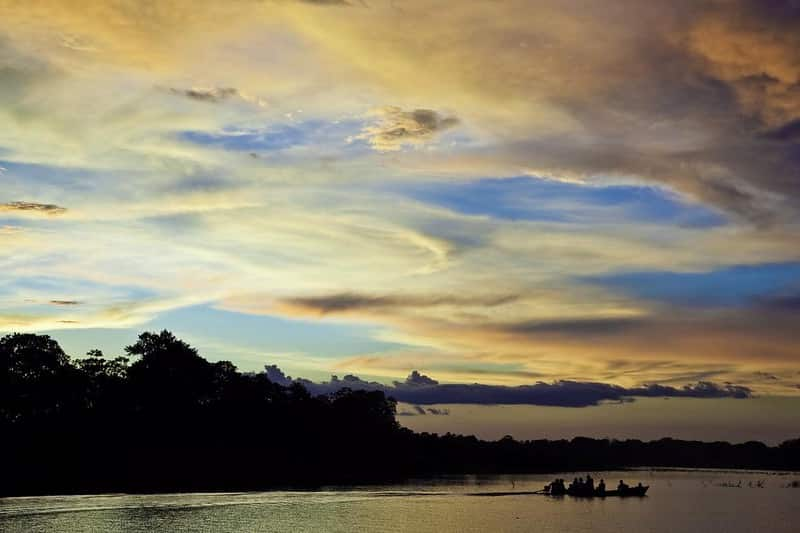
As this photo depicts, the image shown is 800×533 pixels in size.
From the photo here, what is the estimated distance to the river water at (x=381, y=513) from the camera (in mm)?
79812

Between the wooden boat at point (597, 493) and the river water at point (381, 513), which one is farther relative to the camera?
the wooden boat at point (597, 493)

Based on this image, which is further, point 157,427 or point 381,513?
point 157,427

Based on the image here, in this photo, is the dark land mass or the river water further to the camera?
the dark land mass

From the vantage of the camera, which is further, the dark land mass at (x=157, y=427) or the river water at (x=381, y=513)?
the dark land mass at (x=157, y=427)

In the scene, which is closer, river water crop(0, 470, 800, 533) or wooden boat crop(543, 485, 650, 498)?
river water crop(0, 470, 800, 533)

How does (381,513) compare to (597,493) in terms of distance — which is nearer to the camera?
(381,513)

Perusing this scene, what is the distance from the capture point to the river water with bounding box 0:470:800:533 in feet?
262

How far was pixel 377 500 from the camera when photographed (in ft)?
369

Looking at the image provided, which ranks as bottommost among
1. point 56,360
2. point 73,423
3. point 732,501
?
point 732,501

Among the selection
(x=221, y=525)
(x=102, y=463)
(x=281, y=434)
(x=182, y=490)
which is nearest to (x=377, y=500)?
(x=182, y=490)

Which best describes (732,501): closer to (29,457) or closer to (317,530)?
(317,530)

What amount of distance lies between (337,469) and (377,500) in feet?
246

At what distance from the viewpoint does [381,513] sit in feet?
323

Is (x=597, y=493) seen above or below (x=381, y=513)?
below
